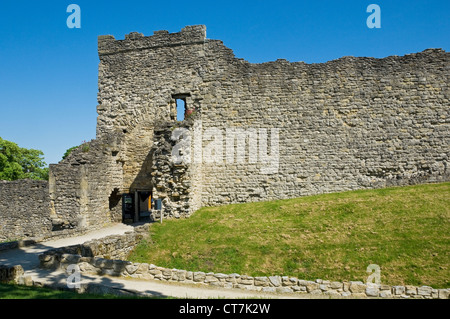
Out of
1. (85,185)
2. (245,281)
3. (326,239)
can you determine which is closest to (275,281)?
(245,281)

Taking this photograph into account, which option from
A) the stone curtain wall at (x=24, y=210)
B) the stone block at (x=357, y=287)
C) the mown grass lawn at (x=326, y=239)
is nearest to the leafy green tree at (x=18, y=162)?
the stone curtain wall at (x=24, y=210)

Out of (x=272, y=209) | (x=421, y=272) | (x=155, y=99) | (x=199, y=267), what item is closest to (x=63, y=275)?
(x=199, y=267)

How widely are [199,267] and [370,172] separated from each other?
929cm

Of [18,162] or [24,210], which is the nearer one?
[24,210]

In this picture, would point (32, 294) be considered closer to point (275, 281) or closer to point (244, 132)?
point (275, 281)

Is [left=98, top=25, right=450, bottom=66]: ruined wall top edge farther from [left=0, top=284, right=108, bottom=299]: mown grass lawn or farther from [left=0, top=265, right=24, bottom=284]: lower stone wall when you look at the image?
[left=0, top=284, right=108, bottom=299]: mown grass lawn

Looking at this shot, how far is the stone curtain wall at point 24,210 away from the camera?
1850cm

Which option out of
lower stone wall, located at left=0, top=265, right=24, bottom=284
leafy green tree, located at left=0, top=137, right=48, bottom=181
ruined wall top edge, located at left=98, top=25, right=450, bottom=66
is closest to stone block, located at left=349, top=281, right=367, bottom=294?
lower stone wall, located at left=0, top=265, right=24, bottom=284

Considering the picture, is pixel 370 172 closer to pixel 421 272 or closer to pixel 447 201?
pixel 447 201

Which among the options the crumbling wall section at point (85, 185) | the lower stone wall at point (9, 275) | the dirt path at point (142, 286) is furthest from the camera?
the crumbling wall section at point (85, 185)

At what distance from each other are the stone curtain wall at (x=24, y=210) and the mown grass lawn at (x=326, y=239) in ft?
26.1

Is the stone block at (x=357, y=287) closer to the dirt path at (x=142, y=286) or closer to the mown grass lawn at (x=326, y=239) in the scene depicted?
the mown grass lawn at (x=326, y=239)

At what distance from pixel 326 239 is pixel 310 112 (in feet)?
23.3

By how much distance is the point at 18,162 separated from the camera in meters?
40.3
